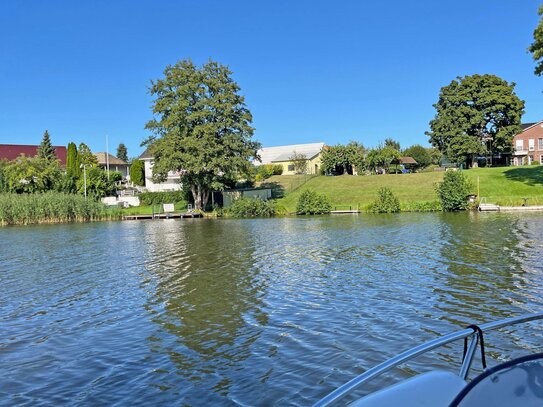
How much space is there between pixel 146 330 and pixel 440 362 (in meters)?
5.62

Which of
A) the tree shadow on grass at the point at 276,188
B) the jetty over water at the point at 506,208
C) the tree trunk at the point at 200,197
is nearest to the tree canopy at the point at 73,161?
the tree trunk at the point at 200,197

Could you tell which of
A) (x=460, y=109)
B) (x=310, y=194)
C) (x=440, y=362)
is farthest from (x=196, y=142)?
(x=440, y=362)

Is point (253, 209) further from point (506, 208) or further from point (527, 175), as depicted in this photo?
point (527, 175)

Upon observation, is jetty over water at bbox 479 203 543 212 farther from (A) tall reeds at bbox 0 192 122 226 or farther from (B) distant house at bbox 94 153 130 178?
(B) distant house at bbox 94 153 130 178

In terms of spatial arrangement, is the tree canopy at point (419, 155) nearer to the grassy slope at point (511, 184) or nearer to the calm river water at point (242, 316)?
the grassy slope at point (511, 184)

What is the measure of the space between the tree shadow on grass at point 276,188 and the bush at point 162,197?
11.0 metres

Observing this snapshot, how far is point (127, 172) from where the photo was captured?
320 ft

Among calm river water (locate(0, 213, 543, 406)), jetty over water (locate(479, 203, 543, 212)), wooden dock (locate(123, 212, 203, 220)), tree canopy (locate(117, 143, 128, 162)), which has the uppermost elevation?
tree canopy (locate(117, 143, 128, 162))

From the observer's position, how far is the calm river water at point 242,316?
279 inches

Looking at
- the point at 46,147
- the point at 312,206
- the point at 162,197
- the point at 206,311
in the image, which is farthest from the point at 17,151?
the point at 206,311

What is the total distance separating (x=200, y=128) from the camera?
4969 centimetres

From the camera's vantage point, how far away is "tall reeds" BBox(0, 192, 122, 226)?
43906 millimetres

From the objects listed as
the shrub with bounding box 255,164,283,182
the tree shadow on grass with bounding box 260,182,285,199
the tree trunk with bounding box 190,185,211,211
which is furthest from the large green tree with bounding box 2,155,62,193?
the shrub with bounding box 255,164,283,182

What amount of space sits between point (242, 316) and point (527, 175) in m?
51.0
